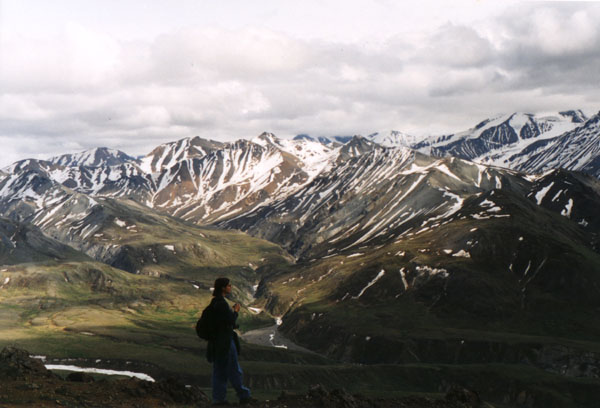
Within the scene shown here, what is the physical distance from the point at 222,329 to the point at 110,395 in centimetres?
1210

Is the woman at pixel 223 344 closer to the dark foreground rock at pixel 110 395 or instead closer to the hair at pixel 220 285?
the hair at pixel 220 285

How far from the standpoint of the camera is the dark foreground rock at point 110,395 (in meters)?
32.9

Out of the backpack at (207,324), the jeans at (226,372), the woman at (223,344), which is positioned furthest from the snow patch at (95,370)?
the backpack at (207,324)

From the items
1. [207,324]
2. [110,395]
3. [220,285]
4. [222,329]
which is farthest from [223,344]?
[110,395]

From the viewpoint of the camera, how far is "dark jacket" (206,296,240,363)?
93.5 ft

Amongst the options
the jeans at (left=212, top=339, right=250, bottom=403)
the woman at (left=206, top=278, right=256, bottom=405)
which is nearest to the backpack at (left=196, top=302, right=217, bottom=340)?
the woman at (left=206, top=278, right=256, bottom=405)

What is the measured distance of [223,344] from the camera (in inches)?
1139

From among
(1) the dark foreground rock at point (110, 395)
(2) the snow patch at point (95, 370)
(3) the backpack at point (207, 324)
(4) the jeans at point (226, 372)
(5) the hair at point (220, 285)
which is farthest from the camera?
(2) the snow patch at point (95, 370)

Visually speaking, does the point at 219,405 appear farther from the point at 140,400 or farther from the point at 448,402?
the point at 448,402

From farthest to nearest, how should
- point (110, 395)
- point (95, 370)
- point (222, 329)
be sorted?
1. point (95, 370)
2. point (110, 395)
3. point (222, 329)

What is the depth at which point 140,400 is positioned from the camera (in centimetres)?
3538

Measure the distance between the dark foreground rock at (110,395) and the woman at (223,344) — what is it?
3425 millimetres

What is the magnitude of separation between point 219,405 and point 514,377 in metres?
158

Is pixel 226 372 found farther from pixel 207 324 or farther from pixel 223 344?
pixel 207 324
